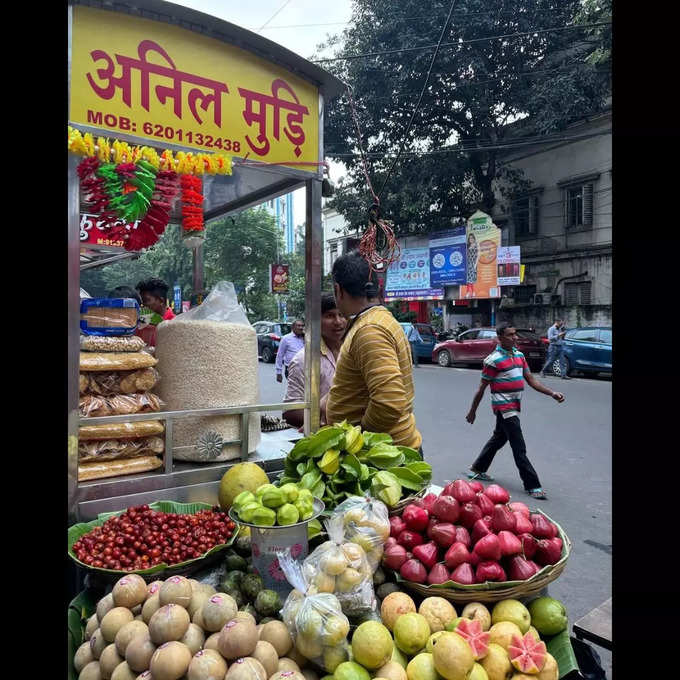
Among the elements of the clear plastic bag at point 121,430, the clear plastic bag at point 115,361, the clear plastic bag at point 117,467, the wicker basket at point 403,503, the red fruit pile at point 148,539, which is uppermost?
the clear plastic bag at point 115,361

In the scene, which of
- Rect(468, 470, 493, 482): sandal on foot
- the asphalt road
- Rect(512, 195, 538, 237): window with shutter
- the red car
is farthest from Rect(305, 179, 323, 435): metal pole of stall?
Rect(512, 195, 538, 237): window with shutter

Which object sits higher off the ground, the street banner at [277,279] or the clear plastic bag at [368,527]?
the street banner at [277,279]

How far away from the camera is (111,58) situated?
2.17m

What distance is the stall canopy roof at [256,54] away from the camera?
2.22 metres

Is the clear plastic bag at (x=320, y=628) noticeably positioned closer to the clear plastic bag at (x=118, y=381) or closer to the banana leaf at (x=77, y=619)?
the banana leaf at (x=77, y=619)

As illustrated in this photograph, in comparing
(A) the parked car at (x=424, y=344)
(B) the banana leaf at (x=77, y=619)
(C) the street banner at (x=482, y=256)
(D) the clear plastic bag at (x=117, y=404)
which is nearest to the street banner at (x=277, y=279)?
(A) the parked car at (x=424, y=344)

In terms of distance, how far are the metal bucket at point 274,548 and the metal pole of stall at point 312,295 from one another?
1098 millimetres

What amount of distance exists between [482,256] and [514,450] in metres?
16.1

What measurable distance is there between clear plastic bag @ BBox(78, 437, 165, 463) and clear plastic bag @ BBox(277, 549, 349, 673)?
1171mm

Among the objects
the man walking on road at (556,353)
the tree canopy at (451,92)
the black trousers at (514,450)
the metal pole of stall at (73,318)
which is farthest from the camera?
the tree canopy at (451,92)

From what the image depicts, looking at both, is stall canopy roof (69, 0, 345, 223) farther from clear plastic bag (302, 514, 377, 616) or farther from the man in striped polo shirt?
the man in striped polo shirt

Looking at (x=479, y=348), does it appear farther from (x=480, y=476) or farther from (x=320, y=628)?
(x=320, y=628)
